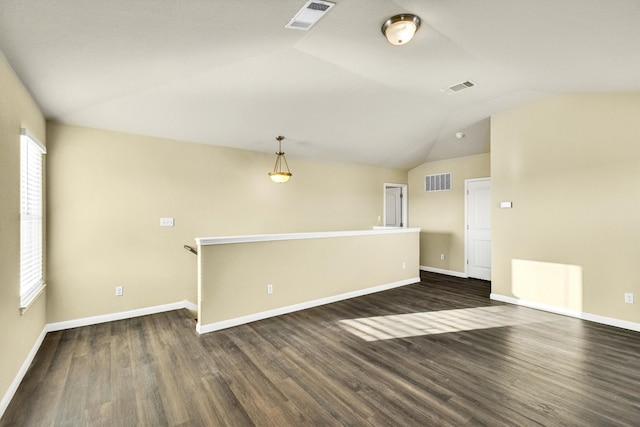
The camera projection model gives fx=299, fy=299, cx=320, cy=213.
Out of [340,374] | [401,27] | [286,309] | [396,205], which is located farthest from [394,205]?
[340,374]

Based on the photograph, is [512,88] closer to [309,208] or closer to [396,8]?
[396,8]

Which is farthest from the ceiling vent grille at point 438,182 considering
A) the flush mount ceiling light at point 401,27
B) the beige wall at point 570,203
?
the flush mount ceiling light at point 401,27

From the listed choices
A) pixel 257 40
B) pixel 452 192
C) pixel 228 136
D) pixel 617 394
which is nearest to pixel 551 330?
pixel 617 394

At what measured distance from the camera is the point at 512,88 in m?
3.85

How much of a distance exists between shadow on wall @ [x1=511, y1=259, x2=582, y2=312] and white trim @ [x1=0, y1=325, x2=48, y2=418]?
5.68 m

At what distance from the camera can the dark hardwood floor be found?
2.04 meters

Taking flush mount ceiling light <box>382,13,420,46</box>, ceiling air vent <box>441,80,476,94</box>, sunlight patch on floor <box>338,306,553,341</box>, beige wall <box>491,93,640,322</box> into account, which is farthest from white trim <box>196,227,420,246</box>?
flush mount ceiling light <box>382,13,420,46</box>

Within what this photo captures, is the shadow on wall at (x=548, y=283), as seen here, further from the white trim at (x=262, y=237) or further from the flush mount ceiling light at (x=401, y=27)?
the flush mount ceiling light at (x=401, y=27)

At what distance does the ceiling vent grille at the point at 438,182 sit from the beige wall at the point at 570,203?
200cm

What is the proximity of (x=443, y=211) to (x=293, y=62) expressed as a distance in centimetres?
504

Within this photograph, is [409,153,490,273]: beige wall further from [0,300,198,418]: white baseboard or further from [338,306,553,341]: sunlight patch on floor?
[0,300,198,418]: white baseboard

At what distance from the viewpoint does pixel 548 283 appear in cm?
416

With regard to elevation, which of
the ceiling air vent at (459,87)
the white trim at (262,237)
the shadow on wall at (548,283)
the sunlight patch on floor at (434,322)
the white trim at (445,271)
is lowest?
the sunlight patch on floor at (434,322)

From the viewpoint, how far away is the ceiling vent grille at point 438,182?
22.1ft
